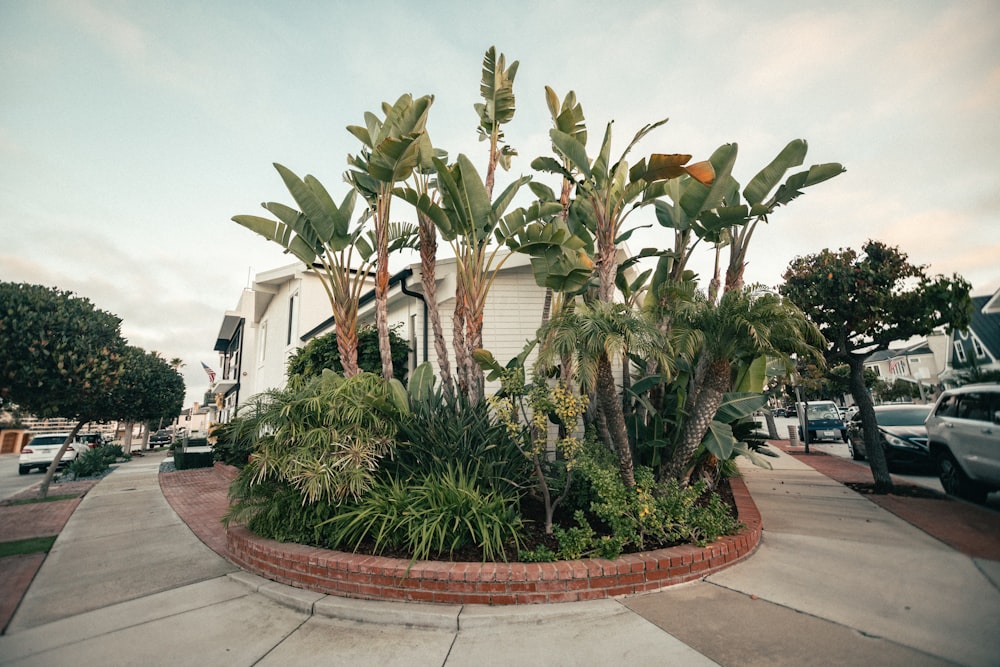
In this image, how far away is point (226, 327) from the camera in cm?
2616

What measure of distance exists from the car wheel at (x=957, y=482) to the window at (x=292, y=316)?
16.1 m

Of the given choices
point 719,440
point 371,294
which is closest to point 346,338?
point 371,294

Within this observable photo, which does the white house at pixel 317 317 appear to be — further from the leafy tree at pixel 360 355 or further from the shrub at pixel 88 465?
the shrub at pixel 88 465

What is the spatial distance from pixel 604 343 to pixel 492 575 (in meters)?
2.39

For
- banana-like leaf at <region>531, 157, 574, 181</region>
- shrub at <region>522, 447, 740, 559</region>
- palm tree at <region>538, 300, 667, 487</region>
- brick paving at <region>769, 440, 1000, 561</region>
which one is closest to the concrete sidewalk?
brick paving at <region>769, 440, 1000, 561</region>

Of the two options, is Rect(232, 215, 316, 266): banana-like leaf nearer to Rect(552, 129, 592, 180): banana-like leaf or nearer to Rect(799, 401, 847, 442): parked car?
Rect(552, 129, 592, 180): banana-like leaf

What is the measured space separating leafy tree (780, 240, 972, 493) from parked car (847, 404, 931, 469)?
4.55 ft

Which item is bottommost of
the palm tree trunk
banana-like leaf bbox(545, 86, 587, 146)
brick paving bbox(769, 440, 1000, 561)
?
brick paving bbox(769, 440, 1000, 561)

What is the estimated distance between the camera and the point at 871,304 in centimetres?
752

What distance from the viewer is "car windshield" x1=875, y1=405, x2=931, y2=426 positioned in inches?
414

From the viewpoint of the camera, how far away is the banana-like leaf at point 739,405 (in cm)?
610

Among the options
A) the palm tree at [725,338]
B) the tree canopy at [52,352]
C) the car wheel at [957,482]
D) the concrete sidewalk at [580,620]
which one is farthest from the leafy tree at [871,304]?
the tree canopy at [52,352]

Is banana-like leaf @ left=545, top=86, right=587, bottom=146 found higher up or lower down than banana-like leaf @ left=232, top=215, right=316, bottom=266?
higher up

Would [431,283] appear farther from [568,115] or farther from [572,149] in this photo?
[568,115]
